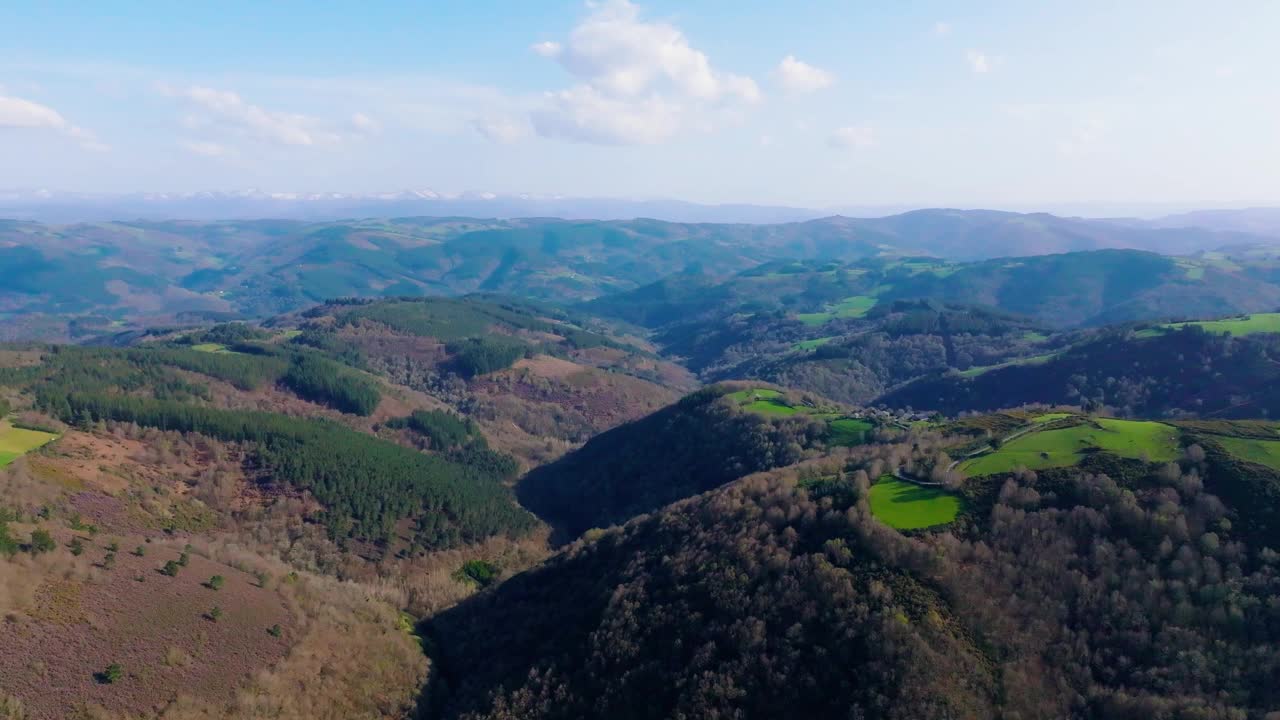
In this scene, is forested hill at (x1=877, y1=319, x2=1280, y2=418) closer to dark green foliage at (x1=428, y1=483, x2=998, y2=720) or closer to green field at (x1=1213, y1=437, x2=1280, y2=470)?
green field at (x1=1213, y1=437, x2=1280, y2=470)

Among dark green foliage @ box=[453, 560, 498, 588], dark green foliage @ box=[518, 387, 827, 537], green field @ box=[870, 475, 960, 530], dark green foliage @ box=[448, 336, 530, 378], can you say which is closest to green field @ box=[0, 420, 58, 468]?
dark green foliage @ box=[453, 560, 498, 588]

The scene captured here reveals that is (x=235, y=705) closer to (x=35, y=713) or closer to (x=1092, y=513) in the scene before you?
(x=35, y=713)

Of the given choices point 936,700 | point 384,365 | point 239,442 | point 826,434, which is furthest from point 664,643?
point 384,365

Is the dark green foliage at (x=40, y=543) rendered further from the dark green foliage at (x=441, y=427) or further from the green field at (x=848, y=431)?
the dark green foliage at (x=441, y=427)

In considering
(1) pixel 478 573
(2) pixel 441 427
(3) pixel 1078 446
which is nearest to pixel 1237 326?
(3) pixel 1078 446

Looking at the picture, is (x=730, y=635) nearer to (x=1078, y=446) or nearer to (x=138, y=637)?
(x=1078, y=446)

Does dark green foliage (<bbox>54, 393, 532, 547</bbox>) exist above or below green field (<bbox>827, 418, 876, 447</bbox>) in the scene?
below
